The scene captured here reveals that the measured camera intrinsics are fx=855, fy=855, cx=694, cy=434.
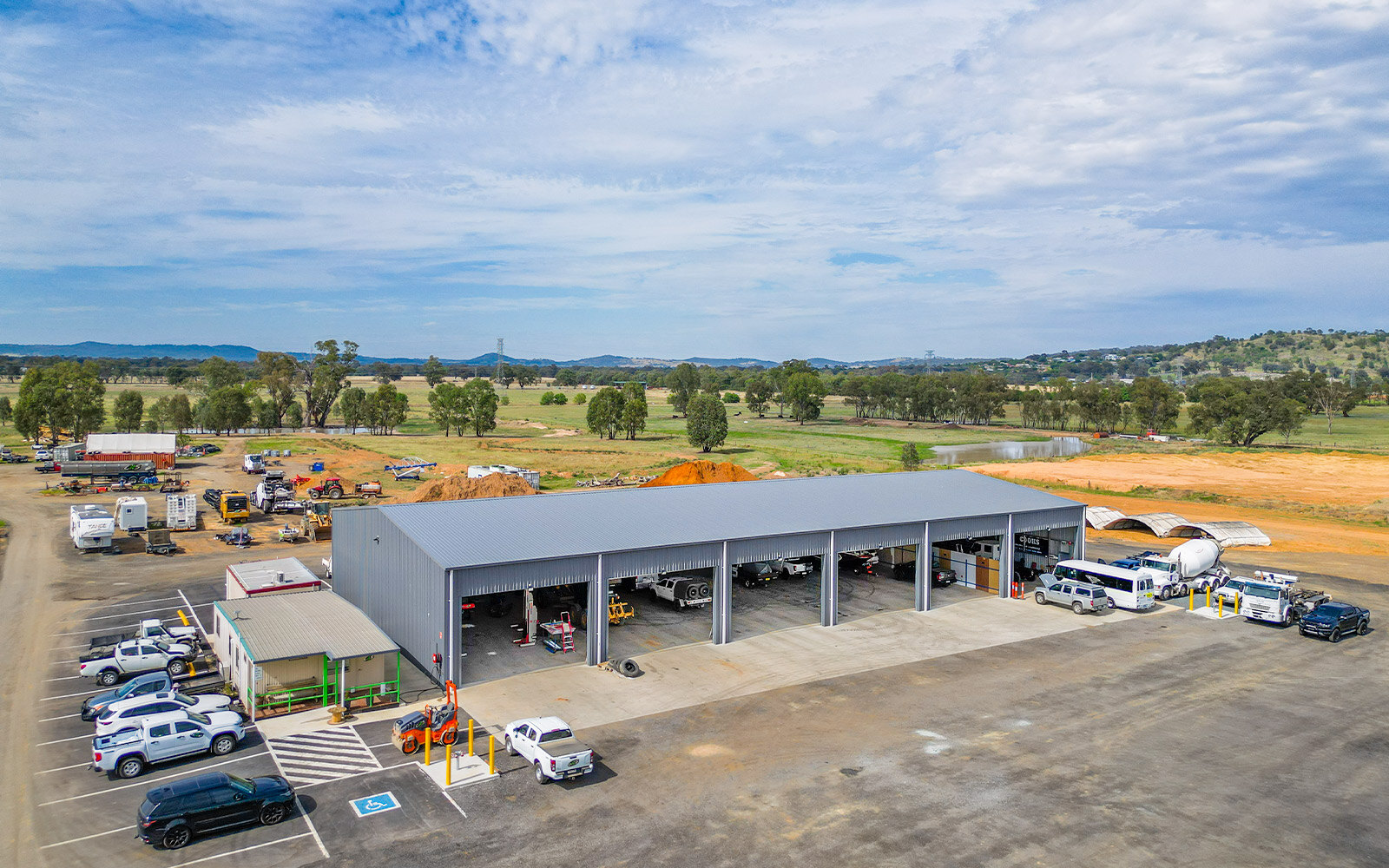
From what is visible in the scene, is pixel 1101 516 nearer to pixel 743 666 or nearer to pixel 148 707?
pixel 743 666

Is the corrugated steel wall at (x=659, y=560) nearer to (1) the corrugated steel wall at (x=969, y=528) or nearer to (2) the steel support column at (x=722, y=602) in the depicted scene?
(2) the steel support column at (x=722, y=602)

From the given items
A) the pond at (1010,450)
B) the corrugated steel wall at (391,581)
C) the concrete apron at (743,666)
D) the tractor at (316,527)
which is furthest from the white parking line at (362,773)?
the pond at (1010,450)

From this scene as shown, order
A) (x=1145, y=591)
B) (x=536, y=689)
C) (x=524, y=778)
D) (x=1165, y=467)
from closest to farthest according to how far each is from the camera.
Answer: (x=524, y=778), (x=536, y=689), (x=1145, y=591), (x=1165, y=467)

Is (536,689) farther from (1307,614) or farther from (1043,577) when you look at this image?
(1307,614)

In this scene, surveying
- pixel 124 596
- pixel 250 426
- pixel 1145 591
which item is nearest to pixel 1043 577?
pixel 1145 591

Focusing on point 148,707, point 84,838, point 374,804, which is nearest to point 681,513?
point 374,804

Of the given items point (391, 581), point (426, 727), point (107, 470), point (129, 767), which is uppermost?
point (391, 581)
